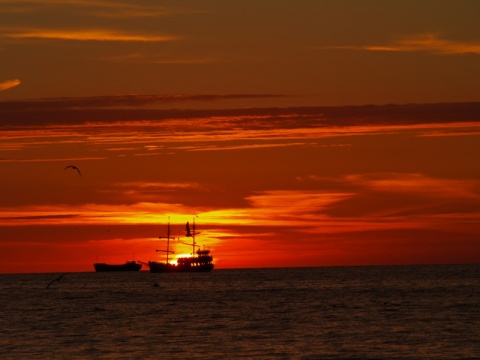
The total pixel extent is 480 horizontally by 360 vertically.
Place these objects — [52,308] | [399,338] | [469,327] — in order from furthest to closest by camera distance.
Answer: [52,308] < [469,327] < [399,338]

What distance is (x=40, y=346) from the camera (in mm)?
89125

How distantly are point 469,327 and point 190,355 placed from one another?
107 ft


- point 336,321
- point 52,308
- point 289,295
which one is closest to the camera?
point 336,321

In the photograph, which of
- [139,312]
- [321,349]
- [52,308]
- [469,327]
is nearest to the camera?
[321,349]

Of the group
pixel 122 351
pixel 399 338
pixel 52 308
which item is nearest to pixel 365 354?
pixel 399 338

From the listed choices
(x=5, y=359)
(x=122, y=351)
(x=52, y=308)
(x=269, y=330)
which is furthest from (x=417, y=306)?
(x=5, y=359)

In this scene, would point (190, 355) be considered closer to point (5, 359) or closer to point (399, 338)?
point (5, 359)

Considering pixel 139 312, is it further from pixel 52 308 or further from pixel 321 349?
pixel 321 349

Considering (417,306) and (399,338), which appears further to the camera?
(417,306)

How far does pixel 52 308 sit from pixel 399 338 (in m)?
69.1

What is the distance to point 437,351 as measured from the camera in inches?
3233

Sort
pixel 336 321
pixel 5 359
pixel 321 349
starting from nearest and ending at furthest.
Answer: pixel 5 359 → pixel 321 349 → pixel 336 321

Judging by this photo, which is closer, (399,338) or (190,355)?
(190,355)

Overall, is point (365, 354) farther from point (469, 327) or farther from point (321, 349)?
point (469, 327)
